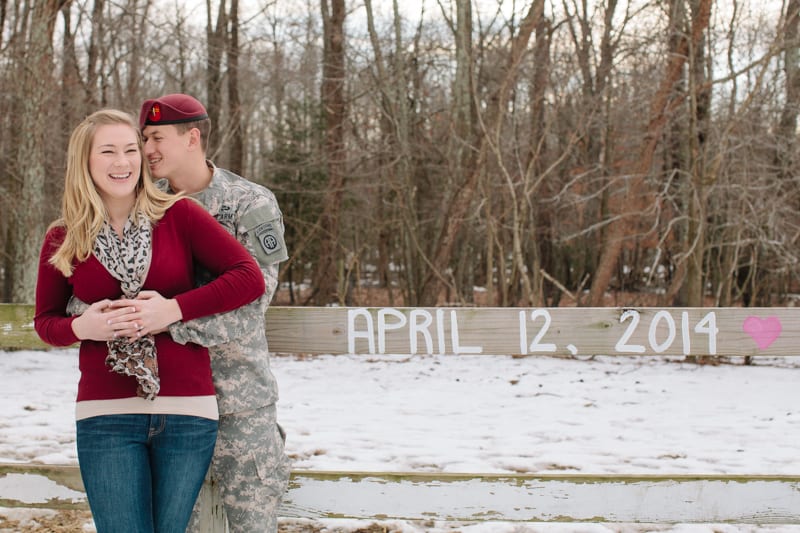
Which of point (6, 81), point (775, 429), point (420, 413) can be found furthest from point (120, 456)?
point (6, 81)

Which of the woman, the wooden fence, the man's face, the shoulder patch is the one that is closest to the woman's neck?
the woman

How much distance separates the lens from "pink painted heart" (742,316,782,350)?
2.72 m

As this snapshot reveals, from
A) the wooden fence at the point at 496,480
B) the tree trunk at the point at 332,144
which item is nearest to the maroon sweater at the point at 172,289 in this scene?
the wooden fence at the point at 496,480

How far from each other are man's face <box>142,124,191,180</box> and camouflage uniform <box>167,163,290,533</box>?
0.08 metres

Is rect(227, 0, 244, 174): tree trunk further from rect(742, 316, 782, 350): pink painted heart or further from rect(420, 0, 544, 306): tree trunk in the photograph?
rect(742, 316, 782, 350): pink painted heart

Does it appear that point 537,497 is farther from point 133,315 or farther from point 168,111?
point 168,111

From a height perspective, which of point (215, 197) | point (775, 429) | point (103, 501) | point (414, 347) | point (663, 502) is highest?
point (215, 197)

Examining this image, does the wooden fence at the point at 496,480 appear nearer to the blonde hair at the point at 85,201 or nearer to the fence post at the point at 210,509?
the fence post at the point at 210,509

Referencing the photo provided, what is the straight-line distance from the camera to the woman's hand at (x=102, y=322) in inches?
73.1

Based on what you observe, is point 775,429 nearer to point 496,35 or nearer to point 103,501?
point 103,501

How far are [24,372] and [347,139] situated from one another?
7113 millimetres

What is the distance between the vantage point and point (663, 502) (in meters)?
2.55

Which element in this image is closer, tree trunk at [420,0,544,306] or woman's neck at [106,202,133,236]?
woman's neck at [106,202,133,236]

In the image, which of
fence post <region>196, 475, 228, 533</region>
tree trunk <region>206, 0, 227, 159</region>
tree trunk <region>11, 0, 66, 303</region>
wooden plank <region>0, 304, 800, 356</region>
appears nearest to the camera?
fence post <region>196, 475, 228, 533</region>
